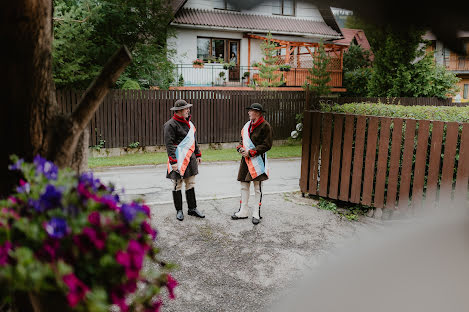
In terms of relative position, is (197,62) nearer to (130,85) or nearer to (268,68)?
(268,68)

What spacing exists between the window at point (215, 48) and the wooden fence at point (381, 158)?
14987mm

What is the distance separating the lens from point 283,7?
69 centimetres

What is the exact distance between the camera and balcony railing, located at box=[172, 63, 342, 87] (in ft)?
67.7

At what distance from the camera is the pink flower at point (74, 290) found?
1043 mm

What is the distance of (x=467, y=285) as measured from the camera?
715mm

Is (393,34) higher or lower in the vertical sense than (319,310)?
higher

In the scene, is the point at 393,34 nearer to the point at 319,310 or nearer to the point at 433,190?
the point at 319,310

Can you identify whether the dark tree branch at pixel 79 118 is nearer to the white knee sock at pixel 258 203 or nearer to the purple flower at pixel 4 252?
the purple flower at pixel 4 252

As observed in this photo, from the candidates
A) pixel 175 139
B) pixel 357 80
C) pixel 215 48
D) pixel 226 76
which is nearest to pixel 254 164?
pixel 175 139

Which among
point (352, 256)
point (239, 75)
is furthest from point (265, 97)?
point (352, 256)

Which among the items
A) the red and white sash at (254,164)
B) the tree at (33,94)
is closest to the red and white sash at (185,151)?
the red and white sash at (254,164)

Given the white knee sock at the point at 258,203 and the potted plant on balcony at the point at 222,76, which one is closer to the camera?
the white knee sock at the point at 258,203

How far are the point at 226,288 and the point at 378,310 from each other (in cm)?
385

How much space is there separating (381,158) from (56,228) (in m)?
6.19
